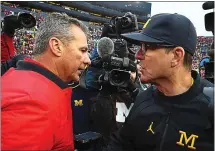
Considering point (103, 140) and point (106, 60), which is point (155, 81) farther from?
point (103, 140)

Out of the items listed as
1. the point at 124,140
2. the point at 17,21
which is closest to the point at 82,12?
the point at 17,21

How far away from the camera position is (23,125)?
3.44ft

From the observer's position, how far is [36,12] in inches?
560

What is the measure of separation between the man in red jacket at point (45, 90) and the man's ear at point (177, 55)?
47 cm

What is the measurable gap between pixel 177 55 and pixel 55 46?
61 centimetres

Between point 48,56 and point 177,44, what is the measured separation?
64 cm

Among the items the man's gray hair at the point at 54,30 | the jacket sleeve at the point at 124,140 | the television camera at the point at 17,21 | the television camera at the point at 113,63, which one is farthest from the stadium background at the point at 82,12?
the jacket sleeve at the point at 124,140

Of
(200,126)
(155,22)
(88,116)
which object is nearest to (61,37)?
(155,22)

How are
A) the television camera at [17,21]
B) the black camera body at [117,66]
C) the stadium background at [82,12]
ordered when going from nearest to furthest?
the black camera body at [117,66] → the television camera at [17,21] → the stadium background at [82,12]

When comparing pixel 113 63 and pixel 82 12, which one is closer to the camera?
pixel 113 63

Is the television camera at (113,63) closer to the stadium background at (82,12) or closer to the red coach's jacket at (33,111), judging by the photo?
the red coach's jacket at (33,111)

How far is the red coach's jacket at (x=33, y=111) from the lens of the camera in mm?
1046

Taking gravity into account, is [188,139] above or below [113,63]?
below

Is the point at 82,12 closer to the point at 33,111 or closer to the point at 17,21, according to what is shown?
the point at 17,21
